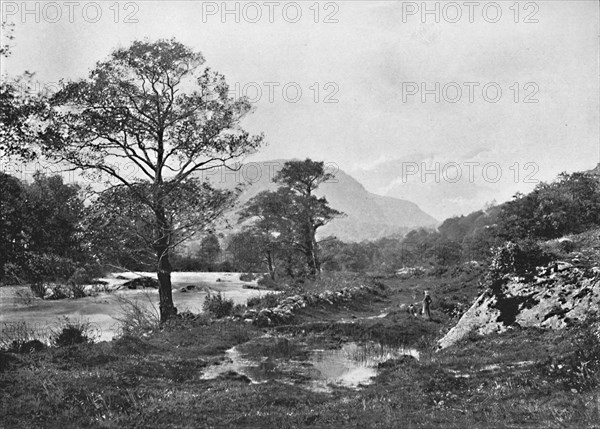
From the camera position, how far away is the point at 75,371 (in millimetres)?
11297

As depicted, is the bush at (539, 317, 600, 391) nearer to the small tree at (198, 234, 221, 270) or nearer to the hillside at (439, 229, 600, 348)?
the hillside at (439, 229, 600, 348)

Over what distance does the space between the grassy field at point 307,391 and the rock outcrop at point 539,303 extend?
2.39 ft

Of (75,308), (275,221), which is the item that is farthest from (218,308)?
(275,221)

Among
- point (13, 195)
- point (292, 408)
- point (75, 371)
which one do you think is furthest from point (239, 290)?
point (292, 408)

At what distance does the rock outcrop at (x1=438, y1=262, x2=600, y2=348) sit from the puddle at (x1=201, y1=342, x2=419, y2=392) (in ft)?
8.98

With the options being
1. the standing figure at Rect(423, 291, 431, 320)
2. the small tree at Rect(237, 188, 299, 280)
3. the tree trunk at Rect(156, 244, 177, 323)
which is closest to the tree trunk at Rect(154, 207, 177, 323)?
the tree trunk at Rect(156, 244, 177, 323)

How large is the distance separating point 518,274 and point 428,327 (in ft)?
18.5

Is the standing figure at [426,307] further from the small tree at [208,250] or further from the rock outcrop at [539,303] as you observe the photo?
the small tree at [208,250]

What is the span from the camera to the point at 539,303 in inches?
557

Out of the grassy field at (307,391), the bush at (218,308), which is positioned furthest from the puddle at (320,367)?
the bush at (218,308)

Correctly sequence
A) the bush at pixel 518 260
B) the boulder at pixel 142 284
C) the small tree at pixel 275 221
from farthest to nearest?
the small tree at pixel 275 221 → the boulder at pixel 142 284 → the bush at pixel 518 260

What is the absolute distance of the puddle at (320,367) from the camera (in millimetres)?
12031

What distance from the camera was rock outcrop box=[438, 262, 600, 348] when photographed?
42.1ft

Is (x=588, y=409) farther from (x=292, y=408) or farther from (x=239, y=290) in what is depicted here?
(x=239, y=290)
